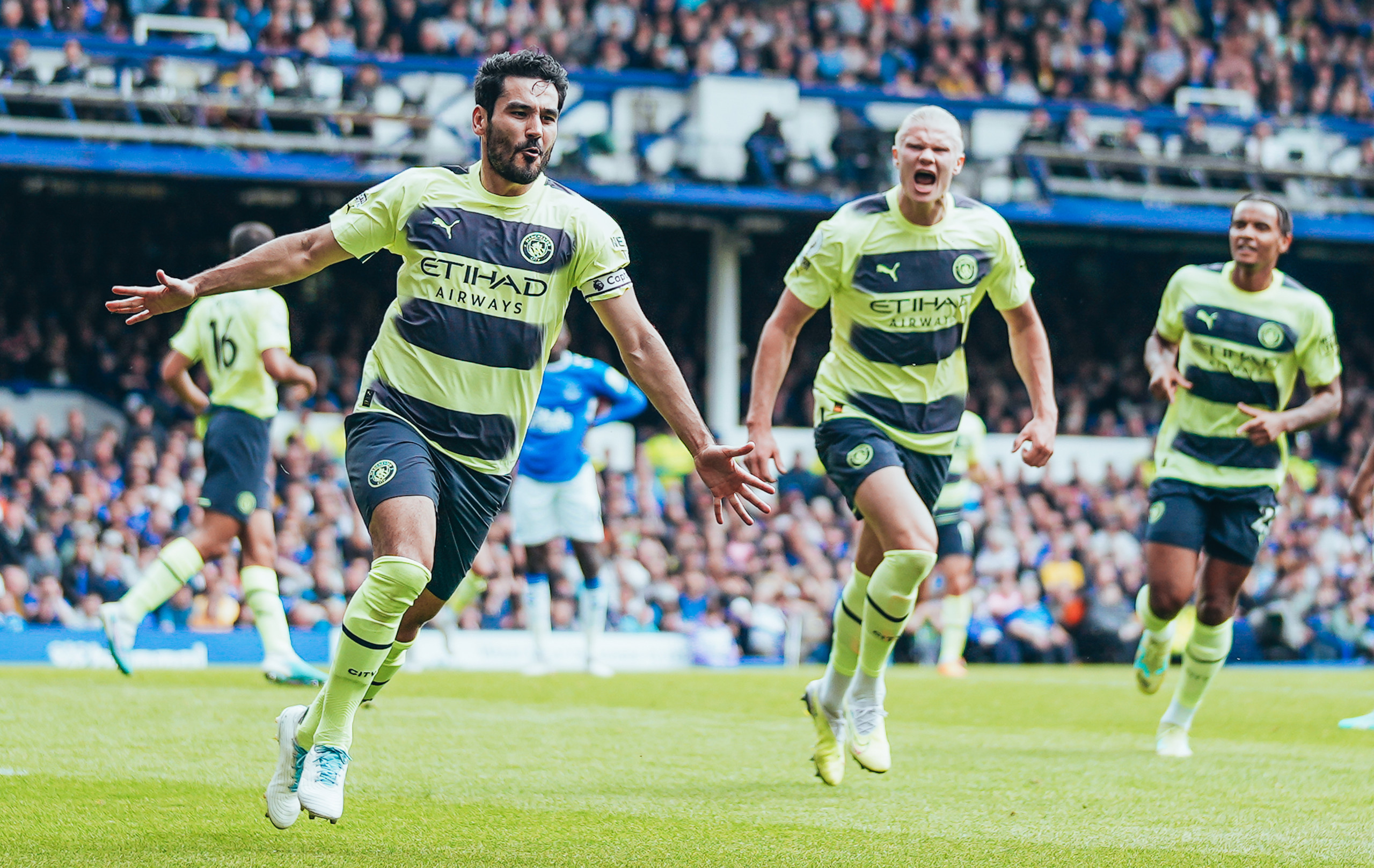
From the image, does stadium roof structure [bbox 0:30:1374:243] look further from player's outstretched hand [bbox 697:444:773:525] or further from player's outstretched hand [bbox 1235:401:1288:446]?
player's outstretched hand [bbox 697:444:773:525]

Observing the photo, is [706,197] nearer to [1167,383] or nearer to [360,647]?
[1167,383]

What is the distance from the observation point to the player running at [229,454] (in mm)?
9656

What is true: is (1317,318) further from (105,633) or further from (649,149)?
(649,149)

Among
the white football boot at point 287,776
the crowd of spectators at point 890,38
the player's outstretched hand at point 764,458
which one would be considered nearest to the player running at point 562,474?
the player's outstretched hand at point 764,458

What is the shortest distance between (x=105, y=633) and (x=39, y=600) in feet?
20.5

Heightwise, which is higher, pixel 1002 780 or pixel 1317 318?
pixel 1317 318

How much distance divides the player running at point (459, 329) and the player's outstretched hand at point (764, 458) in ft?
3.37

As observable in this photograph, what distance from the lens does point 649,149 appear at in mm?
23094

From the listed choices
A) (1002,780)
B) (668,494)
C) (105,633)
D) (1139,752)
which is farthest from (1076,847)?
(668,494)

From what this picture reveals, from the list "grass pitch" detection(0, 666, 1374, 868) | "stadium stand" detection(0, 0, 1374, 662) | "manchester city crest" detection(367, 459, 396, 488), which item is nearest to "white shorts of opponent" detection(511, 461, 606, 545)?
"grass pitch" detection(0, 666, 1374, 868)

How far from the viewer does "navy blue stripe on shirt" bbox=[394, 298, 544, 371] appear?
17.8ft

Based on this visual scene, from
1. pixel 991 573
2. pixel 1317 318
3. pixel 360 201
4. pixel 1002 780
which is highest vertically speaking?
pixel 360 201

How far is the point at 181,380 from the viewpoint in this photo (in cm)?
982

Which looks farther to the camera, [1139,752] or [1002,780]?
[1139,752]
